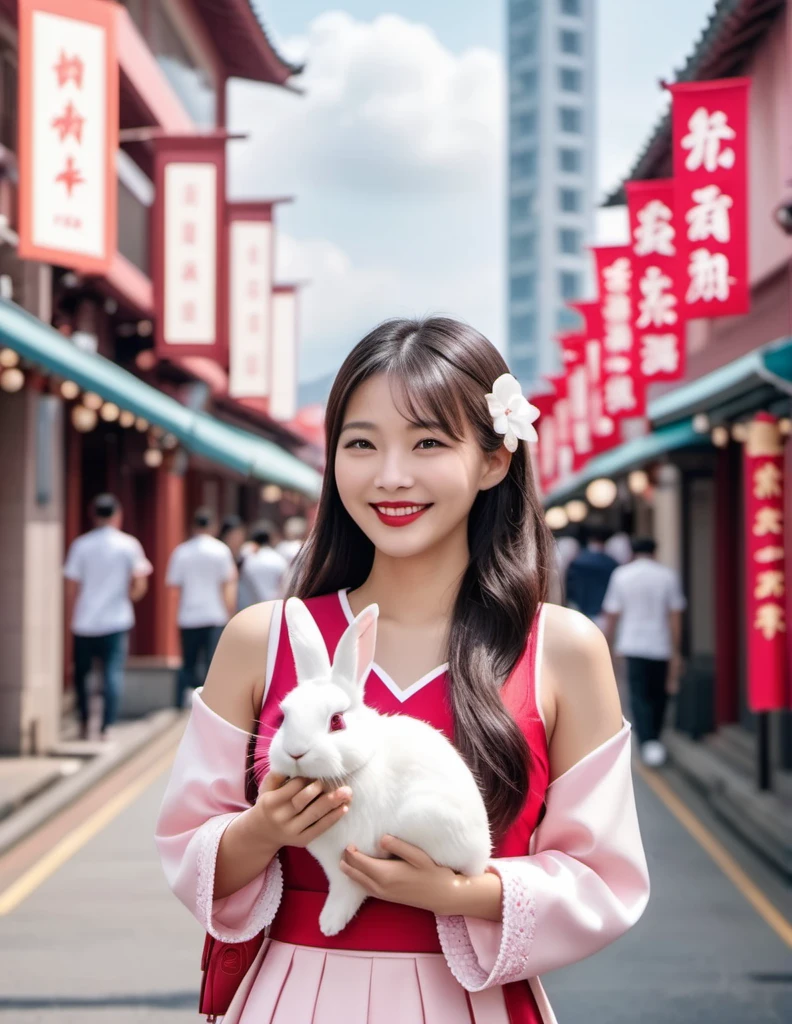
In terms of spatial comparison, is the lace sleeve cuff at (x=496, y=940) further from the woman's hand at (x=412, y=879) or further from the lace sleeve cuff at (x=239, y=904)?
the lace sleeve cuff at (x=239, y=904)

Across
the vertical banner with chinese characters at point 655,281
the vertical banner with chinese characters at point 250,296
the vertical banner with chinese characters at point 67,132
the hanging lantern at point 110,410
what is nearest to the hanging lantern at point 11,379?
the vertical banner with chinese characters at point 67,132

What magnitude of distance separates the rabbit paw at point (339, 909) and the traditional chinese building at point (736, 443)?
5.51m

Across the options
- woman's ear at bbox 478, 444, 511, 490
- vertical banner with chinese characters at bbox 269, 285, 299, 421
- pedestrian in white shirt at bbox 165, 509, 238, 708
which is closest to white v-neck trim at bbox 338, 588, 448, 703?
woman's ear at bbox 478, 444, 511, 490

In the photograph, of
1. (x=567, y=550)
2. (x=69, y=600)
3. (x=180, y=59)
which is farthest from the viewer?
(x=567, y=550)

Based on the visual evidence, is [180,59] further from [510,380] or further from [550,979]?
[510,380]

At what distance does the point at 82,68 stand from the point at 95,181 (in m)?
0.81

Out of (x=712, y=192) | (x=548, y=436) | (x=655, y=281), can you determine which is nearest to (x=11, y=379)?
(x=712, y=192)

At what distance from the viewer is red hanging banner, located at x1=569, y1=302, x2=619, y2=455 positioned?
57.1ft

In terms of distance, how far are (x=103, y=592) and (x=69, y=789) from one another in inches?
72.6

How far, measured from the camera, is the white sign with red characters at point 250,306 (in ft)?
55.0

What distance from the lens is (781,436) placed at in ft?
29.1

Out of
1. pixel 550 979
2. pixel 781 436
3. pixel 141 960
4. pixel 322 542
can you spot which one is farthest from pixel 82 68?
pixel 322 542

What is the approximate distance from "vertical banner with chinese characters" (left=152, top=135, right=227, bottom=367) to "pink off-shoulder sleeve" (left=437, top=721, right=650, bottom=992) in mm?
11864

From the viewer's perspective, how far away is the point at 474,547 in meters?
2.34
